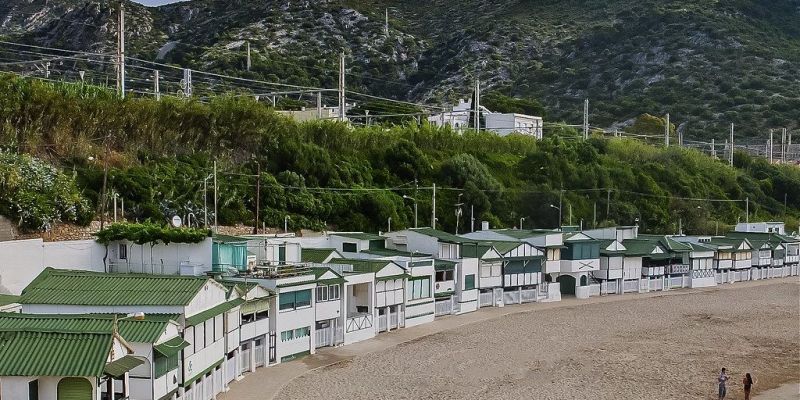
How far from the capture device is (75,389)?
17234 millimetres

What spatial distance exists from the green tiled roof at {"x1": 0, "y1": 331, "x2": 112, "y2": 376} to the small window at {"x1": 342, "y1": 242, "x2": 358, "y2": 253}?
83.5 ft

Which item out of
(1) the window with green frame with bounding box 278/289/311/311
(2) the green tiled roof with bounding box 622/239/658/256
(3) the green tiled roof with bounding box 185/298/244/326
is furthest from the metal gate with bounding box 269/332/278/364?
(2) the green tiled roof with bounding box 622/239/658/256

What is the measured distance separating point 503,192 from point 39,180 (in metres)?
36.4

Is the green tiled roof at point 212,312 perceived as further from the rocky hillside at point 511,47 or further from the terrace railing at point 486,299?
the rocky hillside at point 511,47

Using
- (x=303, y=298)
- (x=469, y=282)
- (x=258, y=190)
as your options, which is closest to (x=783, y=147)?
(x=469, y=282)

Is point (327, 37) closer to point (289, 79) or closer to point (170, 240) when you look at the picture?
point (289, 79)

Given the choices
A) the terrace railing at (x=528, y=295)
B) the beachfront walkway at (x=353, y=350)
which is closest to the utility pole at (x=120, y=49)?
the beachfront walkway at (x=353, y=350)

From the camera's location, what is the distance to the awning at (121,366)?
58.0 feet

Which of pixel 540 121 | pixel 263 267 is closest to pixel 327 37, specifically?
pixel 540 121

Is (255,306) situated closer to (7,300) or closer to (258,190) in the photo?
(7,300)

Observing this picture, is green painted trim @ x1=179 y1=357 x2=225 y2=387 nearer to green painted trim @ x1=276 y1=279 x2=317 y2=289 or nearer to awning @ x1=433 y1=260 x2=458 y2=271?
green painted trim @ x1=276 y1=279 x2=317 y2=289

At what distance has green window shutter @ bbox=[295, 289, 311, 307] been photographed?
31156 millimetres

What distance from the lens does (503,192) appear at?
66562 mm

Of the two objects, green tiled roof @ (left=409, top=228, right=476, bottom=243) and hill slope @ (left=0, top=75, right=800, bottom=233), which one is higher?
hill slope @ (left=0, top=75, right=800, bottom=233)
